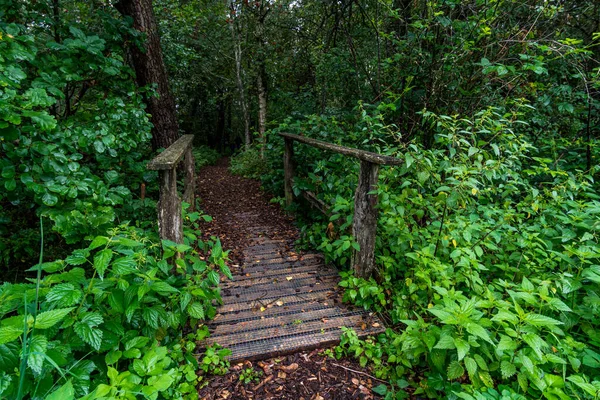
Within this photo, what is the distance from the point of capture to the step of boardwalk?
7.44ft

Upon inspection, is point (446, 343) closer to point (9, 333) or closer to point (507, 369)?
point (507, 369)

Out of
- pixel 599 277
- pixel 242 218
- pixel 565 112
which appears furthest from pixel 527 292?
pixel 242 218

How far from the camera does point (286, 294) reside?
2891 millimetres

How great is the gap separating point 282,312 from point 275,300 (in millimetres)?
193

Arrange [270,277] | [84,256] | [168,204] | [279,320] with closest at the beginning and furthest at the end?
[84,256] → [168,204] → [279,320] → [270,277]

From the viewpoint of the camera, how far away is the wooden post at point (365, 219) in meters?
2.69

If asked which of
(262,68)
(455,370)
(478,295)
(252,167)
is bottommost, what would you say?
(252,167)

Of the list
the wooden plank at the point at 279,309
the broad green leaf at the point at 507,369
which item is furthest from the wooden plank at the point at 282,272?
the broad green leaf at the point at 507,369

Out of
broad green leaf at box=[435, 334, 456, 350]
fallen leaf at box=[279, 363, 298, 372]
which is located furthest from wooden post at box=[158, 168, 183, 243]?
broad green leaf at box=[435, 334, 456, 350]

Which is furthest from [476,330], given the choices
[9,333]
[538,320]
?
[9,333]

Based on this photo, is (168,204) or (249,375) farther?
(168,204)

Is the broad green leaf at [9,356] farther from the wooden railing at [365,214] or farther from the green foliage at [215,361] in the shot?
the wooden railing at [365,214]

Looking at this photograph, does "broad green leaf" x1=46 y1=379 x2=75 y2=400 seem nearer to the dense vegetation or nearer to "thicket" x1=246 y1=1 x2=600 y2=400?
the dense vegetation

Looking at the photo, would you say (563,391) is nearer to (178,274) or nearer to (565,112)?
(178,274)
